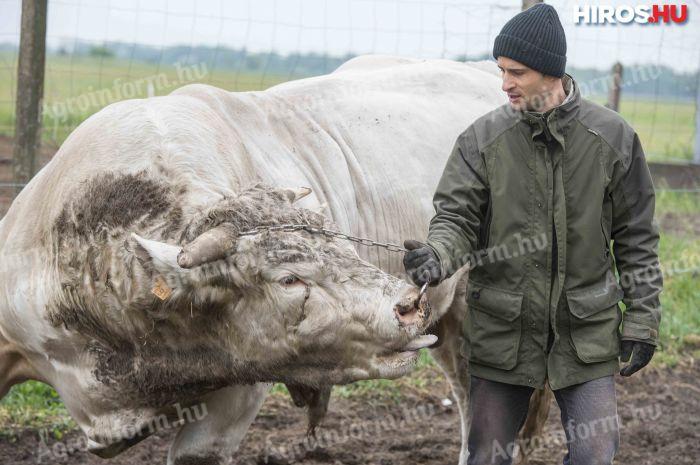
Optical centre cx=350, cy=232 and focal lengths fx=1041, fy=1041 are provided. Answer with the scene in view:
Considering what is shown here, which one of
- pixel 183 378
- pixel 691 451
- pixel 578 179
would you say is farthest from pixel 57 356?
pixel 691 451

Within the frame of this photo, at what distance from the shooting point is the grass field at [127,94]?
853 cm

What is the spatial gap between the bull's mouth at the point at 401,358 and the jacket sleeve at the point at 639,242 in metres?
0.90

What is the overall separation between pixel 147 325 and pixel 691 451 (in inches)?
138

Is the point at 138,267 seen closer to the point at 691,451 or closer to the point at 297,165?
the point at 297,165

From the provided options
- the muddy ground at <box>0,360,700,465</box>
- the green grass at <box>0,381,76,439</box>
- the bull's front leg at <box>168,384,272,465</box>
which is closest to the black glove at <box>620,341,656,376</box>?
the bull's front leg at <box>168,384,272,465</box>

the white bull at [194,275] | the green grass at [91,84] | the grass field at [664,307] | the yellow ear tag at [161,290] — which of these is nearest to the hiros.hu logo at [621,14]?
the grass field at [664,307]

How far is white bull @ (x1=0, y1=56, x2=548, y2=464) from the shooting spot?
11.9 feet

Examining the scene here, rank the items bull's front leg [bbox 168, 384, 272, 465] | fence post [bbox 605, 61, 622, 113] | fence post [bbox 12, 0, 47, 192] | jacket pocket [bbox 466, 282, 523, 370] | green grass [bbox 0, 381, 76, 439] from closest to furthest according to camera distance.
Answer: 1. jacket pocket [bbox 466, 282, 523, 370]
2. bull's front leg [bbox 168, 384, 272, 465]
3. green grass [bbox 0, 381, 76, 439]
4. fence post [bbox 12, 0, 47, 192]
5. fence post [bbox 605, 61, 622, 113]

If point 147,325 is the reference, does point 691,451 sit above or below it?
below

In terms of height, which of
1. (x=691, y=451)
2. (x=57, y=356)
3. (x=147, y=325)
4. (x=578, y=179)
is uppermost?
(x=578, y=179)

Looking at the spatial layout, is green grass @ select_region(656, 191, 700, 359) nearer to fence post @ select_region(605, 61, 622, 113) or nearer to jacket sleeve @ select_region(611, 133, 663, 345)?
fence post @ select_region(605, 61, 622, 113)

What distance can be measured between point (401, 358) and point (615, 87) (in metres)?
7.60

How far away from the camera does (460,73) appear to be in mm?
6340

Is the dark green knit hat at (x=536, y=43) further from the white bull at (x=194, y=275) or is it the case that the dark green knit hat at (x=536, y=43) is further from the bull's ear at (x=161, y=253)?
the bull's ear at (x=161, y=253)
